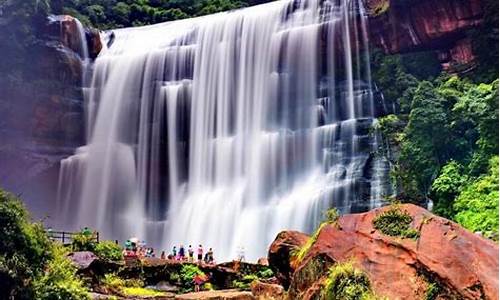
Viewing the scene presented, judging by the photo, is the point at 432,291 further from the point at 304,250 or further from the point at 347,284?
the point at 304,250

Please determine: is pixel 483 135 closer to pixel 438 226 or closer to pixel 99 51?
pixel 438 226

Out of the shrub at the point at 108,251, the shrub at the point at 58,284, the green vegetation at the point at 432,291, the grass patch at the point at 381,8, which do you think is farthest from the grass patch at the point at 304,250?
the grass patch at the point at 381,8

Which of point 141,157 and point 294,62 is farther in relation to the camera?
point 141,157

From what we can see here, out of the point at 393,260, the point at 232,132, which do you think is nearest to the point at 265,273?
the point at 393,260

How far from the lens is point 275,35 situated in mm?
33562

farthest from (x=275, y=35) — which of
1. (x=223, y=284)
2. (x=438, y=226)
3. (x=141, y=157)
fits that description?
(x=438, y=226)

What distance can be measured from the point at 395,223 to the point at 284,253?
3431mm

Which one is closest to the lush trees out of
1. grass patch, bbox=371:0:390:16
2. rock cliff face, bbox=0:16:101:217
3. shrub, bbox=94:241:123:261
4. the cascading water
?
rock cliff face, bbox=0:16:101:217

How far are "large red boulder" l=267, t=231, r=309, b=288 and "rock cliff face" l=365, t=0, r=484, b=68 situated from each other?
19.1m

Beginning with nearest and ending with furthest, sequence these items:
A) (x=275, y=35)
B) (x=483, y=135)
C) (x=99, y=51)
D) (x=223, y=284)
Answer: (x=223, y=284), (x=483, y=135), (x=275, y=35), (x=99, y=51)

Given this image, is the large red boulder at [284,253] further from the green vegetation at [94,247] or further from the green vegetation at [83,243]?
the green vegetation at [83,243]

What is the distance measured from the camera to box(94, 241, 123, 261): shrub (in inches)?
813

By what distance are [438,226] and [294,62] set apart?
895 inches

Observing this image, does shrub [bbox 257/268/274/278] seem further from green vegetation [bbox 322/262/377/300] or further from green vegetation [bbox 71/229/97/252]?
green vegetation [bbox 322/262/377/300]
